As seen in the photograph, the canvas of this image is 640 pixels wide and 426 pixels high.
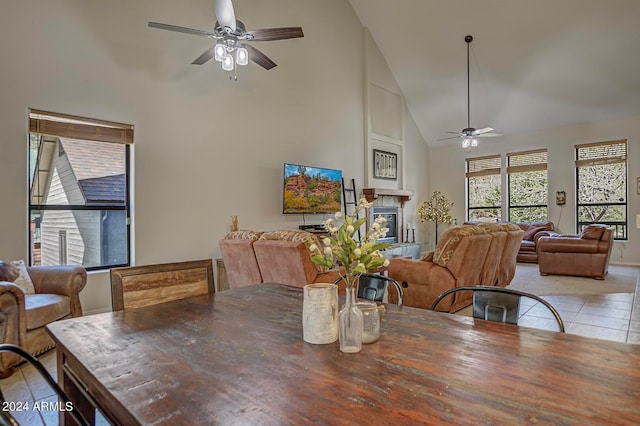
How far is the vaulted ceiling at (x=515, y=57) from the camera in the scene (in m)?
5.83

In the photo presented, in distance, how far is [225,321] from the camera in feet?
4.71

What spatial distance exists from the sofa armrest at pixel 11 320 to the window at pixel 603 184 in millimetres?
9251

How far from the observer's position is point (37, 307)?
2.72 metres

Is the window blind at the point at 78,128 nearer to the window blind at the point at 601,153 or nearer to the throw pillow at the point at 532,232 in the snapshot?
the throw pillow at the point at 532,232

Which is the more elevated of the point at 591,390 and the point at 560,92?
the point at 560,92

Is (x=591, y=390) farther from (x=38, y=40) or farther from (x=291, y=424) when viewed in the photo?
(x=38, y=40)

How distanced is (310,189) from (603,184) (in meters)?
6.21

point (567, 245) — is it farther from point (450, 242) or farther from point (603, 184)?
point (450, 242)

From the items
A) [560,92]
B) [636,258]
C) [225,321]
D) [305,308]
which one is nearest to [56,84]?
[225,321]

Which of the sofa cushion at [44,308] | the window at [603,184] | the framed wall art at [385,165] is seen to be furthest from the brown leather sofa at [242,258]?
the window at [603,184]

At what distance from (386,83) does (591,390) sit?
8100 mm

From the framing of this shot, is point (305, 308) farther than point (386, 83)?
No

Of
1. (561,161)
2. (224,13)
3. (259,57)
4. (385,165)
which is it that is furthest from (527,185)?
(224,13)

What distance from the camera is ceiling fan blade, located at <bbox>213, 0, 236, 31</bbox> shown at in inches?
121
